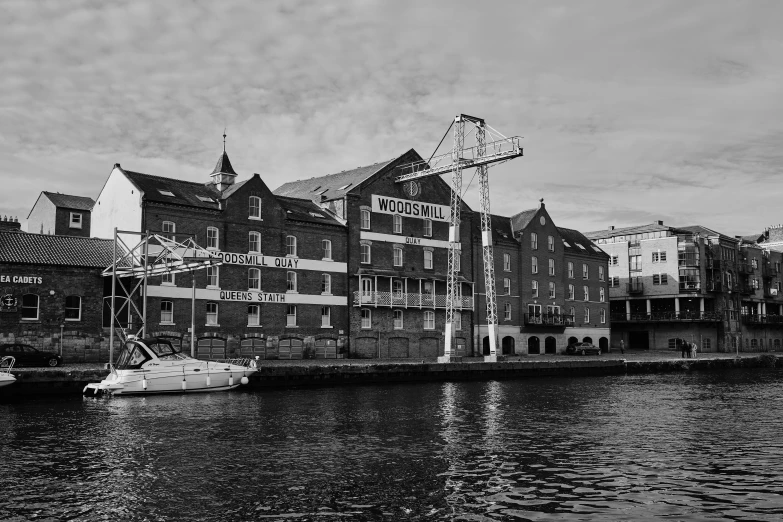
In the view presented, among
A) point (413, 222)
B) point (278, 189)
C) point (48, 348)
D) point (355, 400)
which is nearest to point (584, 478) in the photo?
point (355, 400)

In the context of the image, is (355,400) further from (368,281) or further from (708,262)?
(708,262)

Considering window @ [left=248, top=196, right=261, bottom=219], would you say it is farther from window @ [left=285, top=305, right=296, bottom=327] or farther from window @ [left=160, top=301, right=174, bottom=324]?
window @ [left=160, top=301, right=174, bottom=324]

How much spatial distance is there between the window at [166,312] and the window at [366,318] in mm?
14719

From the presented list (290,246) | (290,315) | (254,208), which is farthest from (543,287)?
(254,208)

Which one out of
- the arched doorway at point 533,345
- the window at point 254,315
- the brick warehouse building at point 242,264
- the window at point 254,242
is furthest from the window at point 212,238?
the arched doorway at point 533,345

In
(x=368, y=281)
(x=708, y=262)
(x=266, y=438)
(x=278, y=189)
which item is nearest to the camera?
(x=266, y=438)

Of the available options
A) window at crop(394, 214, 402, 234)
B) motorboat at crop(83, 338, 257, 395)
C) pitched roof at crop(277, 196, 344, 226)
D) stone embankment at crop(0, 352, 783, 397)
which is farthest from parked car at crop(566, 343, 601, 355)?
motorboat at crop(83, 338, 257, 395)

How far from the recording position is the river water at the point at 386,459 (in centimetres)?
1529

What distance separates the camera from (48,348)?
4203 centimetres

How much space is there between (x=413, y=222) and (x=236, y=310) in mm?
17041

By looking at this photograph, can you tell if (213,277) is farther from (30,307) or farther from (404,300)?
(404,300)

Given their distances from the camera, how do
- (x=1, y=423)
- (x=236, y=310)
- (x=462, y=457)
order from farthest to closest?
(x=236, y=310) → (x=1, y=423) → (x=462, y=457)

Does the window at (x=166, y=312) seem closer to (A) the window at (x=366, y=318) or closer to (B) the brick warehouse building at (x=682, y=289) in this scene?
(A) the window at (x=366, y=318)

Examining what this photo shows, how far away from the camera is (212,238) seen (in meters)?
49.7
